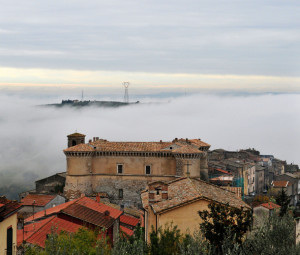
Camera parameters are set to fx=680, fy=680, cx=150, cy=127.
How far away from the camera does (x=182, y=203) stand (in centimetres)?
2723

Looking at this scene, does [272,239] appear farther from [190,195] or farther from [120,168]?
[120,168]

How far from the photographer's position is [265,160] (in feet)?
401

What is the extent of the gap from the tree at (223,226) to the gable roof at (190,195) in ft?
17.8

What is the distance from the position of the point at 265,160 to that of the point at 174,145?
4932cm

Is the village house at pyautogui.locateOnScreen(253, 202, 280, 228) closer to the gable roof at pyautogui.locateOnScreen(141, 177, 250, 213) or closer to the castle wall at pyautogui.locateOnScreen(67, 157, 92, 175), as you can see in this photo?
the gable roof at pyautogui.locateOnScreen(141, 177, 250, 213)

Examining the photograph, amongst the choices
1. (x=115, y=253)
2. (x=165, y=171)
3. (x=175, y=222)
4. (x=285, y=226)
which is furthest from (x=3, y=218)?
(x=165, y=171)

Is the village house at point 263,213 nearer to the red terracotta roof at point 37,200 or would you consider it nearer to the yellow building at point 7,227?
the yellow building at point 7,227

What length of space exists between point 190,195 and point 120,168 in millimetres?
48903

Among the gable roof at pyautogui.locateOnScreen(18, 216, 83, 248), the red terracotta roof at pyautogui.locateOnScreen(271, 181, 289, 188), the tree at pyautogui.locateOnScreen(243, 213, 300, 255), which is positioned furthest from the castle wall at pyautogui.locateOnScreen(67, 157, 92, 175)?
the tree at pyautogui.locateOnScreen(243, 213, 300, 255)

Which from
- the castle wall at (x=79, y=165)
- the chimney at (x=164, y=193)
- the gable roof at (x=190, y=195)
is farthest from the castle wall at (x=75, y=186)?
the chimney at (x=164, y=193)

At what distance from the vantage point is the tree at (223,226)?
2070cm

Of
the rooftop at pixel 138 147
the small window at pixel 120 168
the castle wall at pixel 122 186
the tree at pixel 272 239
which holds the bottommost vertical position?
the castle wall at pixel 122 186

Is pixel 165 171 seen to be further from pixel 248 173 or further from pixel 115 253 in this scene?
pixel 115 253

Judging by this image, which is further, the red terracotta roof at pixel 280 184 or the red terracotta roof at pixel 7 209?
the red terracotta roof at pixel 280 184
